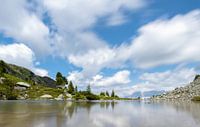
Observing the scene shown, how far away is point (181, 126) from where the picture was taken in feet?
133

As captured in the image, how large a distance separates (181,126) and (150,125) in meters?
4.29

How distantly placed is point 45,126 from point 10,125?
4844 millimetres

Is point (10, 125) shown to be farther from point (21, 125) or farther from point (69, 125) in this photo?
point (69, 125)

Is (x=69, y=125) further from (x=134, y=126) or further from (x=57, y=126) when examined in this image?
(x=134, y=126)

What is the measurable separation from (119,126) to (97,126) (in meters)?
3.07

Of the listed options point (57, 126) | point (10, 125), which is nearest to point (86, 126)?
point (57, 126)

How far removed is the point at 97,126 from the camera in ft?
132

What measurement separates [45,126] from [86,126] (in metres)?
5.72

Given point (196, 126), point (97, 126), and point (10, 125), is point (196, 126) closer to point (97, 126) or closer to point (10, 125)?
point (97, 126)

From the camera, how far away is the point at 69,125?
135 feet

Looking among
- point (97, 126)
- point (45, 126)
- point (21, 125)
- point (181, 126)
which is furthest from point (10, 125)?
point (181, 126)

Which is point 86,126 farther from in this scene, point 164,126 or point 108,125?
point 164,126

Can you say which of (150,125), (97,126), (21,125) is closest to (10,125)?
(21,125)

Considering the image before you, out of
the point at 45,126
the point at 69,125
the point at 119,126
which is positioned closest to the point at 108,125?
the point at 119,126
